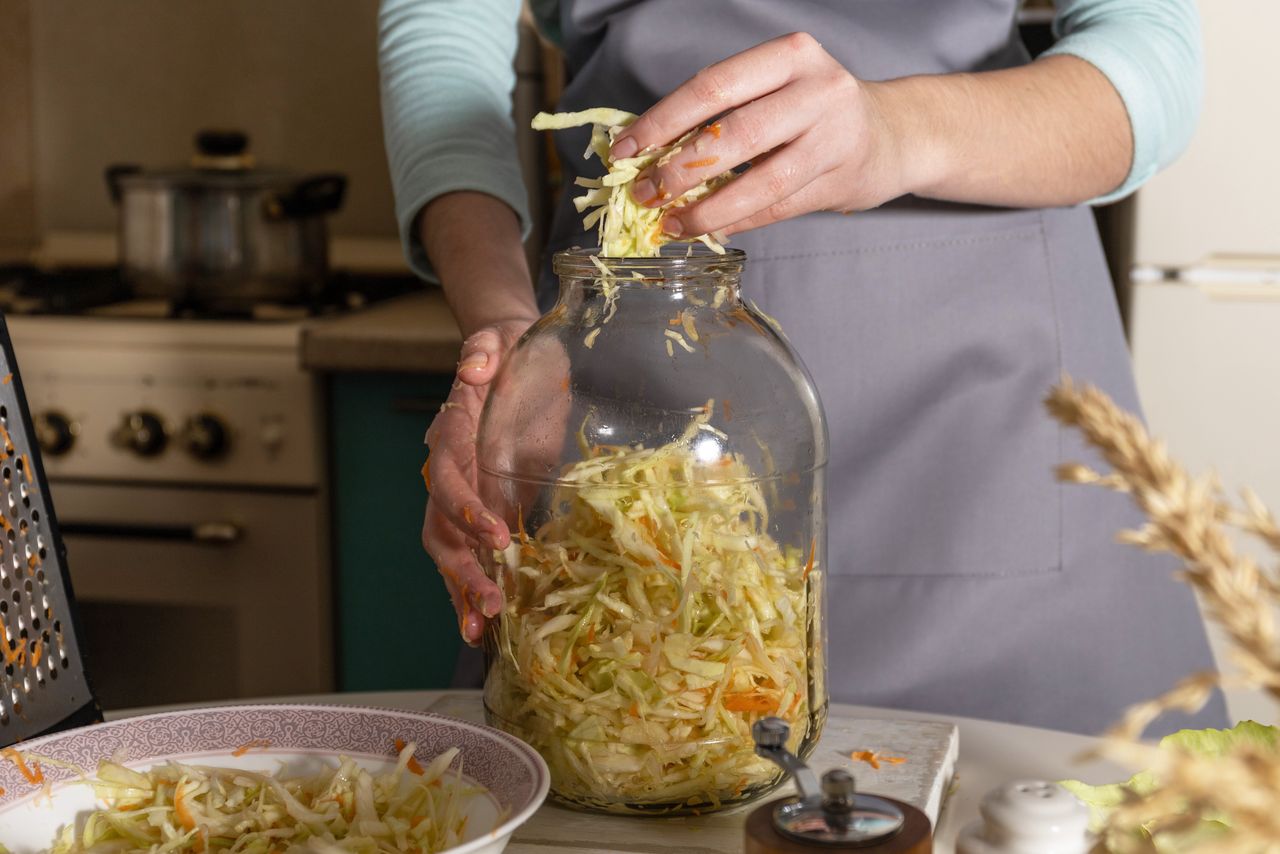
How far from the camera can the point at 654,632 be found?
0.73m

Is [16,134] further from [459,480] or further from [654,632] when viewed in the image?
[654,632]

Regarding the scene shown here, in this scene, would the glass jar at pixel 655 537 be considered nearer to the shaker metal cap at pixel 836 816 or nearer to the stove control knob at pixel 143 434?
the shaker metal cap at pixel 836 816

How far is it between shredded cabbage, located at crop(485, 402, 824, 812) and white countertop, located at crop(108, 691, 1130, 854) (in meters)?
0.01

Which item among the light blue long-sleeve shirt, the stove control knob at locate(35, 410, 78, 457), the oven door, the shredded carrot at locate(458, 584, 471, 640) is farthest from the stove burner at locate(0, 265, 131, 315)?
the shredded carrot at locate(458, 584, 471, 640)

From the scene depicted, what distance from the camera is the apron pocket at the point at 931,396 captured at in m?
1.18

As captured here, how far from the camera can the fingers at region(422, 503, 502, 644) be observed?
0.79 m

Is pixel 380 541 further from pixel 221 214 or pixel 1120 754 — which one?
pixel 1120 754

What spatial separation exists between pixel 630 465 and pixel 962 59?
0.60 m

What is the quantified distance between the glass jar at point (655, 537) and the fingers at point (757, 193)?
0.12 feet

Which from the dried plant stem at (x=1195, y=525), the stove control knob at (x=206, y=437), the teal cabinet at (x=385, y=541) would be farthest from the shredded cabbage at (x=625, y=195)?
the stove control knob at (x=206, y=437)

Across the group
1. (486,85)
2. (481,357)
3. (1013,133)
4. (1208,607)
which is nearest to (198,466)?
(486,85)

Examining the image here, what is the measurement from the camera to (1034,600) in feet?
3.86

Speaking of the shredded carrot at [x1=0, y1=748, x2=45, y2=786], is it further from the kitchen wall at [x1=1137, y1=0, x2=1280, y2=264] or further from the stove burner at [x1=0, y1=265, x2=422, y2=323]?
the kitchen wall at [x1=1137, y1=0, x2=1280, y2=264]

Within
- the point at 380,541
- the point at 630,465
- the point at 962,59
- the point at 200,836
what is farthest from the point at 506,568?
Result: the point at 380,541
